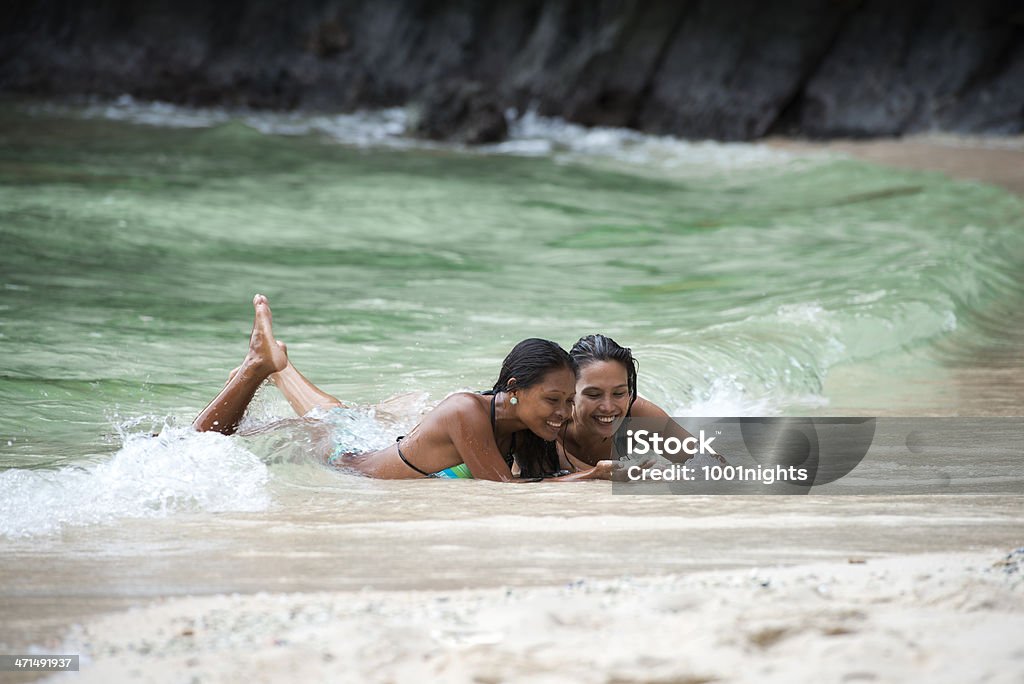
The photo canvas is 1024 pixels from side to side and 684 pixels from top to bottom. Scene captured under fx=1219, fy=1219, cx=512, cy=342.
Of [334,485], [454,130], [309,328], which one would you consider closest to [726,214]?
[309,328]

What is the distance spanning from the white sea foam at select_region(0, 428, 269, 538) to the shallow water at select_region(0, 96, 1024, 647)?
18 mm

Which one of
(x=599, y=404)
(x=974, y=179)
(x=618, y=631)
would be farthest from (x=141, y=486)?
(x=974, y=179)

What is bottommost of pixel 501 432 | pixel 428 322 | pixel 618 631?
pixel 618 631

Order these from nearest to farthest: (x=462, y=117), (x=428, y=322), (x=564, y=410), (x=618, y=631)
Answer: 1. (x=618, y=631)
2. (x=564, y=410)
3. (x=428, y=322)
4. (x=462, y=117)

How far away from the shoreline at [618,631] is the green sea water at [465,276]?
99.9 inches

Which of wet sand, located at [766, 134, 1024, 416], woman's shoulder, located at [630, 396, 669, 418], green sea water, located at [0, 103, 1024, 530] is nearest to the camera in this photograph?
woman's shoulder, located at [630, 396, 669, 418]

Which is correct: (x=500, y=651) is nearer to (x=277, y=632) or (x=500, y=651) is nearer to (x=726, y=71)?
(x=277, y=632)

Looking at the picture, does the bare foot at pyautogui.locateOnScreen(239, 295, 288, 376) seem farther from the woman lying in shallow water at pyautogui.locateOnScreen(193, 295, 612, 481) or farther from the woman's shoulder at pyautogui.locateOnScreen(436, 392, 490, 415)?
the woman's shoulder at pyautogui.locateOnScreen(436, 392, 490, 415)

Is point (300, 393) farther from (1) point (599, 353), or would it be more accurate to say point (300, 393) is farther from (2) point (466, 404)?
(1) point (599, 353)

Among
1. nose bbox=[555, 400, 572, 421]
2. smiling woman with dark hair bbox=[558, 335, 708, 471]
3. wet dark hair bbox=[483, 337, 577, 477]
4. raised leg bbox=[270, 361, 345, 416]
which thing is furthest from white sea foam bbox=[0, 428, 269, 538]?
smiling woman with dark hair bbox=[558, 335, 708, 471]

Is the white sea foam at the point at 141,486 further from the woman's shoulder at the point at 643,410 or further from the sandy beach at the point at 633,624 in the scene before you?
the woman's shoulder at the point at 643,410

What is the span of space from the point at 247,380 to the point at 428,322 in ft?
8.35

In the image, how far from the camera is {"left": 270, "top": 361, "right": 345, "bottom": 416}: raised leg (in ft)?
19.4

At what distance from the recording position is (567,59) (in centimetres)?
2083
